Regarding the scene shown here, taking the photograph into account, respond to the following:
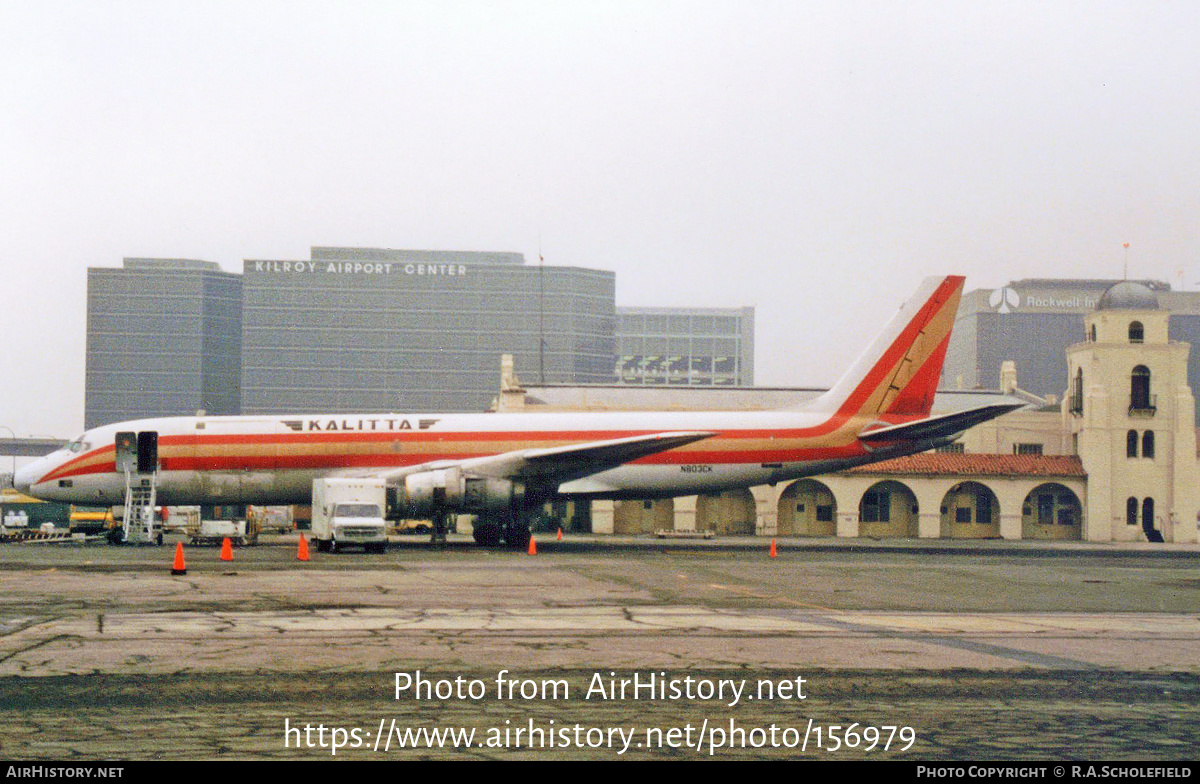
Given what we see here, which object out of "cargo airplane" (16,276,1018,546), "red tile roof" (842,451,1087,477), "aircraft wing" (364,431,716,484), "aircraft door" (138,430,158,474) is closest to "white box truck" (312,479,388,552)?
"cargo airplane" (16,276,1018,546)

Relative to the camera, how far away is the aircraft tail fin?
44.5 meters

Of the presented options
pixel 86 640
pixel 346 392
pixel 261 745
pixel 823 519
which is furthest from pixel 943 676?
pixel 346 392

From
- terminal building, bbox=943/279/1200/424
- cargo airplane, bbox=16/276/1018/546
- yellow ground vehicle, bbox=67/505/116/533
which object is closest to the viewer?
cargo airplane, bbox=16/276/1018/546

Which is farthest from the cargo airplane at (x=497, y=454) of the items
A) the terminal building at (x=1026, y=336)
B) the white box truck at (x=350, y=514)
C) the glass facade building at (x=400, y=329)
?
the terminal building at (x=1026, y=336)

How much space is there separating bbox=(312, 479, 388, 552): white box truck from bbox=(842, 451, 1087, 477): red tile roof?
33010 millimetres

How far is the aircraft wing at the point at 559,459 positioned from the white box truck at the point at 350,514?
3.25 meters

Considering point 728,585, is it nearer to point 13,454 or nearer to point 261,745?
point 261,745

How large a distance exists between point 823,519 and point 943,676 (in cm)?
5204

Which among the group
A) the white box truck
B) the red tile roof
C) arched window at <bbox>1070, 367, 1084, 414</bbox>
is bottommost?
the white box truck

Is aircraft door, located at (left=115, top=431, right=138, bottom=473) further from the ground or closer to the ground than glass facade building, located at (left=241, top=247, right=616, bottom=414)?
closer to the ground

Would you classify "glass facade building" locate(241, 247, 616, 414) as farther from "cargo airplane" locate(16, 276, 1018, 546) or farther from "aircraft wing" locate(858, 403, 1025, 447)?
"aircraft wing" locate(858, 403, 1025, 447)

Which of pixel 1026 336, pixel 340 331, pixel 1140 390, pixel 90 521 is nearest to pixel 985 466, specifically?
pixel 1140 390

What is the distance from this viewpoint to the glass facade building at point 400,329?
561 ft

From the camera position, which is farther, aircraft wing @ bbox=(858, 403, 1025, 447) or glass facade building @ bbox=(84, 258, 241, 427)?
glass facade building @ bbox=(84, 258, 241, 427)
